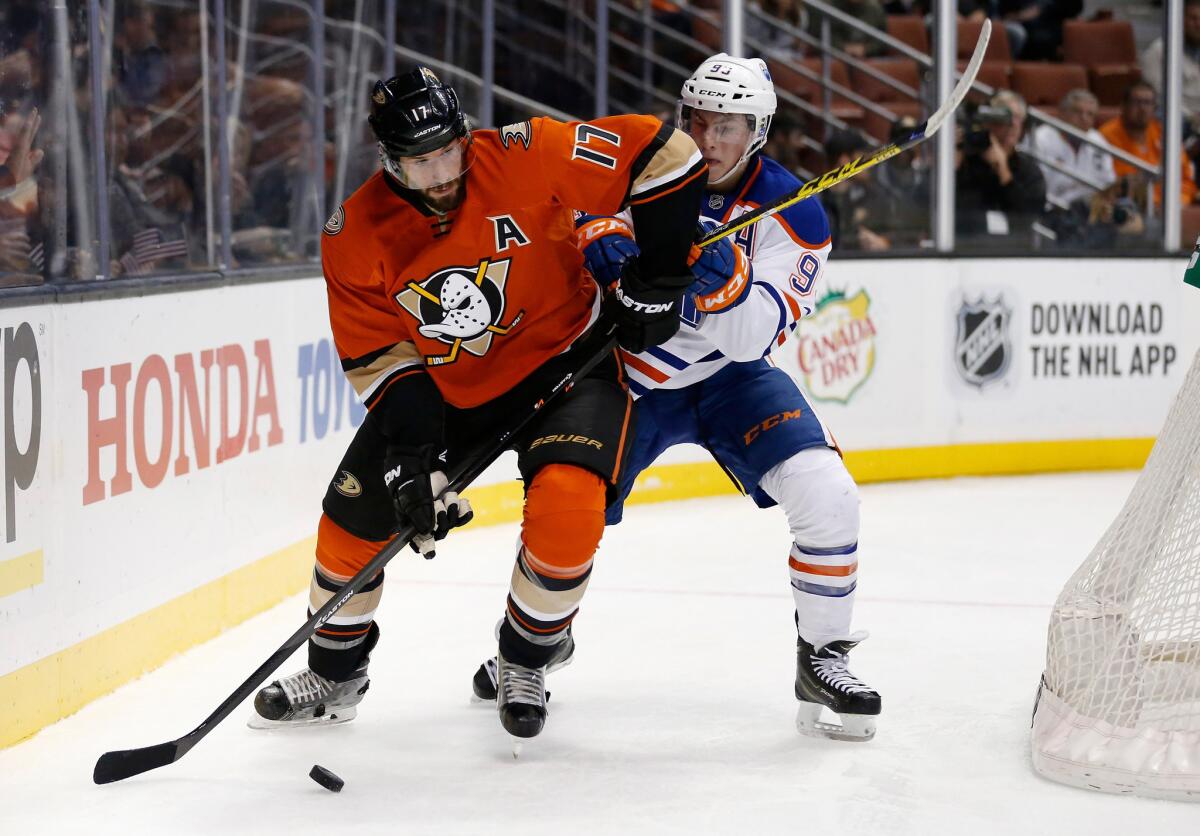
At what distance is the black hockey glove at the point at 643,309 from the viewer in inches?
103

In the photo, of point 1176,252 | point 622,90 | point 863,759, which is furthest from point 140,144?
point 1176,252

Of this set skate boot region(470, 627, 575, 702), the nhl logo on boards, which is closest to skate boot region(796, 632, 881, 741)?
skate boot region(470, 627, 575, 702)

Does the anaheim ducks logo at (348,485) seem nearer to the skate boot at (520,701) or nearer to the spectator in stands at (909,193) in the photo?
the skate boot at (520,701)

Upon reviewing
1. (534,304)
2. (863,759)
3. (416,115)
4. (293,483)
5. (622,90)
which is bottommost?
(863,759)

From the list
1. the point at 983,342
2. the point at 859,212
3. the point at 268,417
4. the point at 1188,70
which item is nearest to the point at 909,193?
the point at 859,212

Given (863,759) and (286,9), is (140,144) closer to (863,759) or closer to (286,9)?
(286,9)

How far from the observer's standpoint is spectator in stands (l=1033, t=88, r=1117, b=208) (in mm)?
6379

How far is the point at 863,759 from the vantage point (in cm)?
271

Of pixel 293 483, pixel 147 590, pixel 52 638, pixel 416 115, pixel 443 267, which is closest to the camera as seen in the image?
A: pixel 416 115

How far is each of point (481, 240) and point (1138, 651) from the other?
4.07ft

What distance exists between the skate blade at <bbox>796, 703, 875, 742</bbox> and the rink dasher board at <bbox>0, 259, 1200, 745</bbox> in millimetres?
1345

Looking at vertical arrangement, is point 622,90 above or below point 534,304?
above

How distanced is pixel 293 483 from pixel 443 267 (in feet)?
5.43

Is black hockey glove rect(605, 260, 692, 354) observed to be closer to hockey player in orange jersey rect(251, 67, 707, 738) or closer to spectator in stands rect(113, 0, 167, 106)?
→ hockey player in orange jersey rect(251, 67, 707, 738)
